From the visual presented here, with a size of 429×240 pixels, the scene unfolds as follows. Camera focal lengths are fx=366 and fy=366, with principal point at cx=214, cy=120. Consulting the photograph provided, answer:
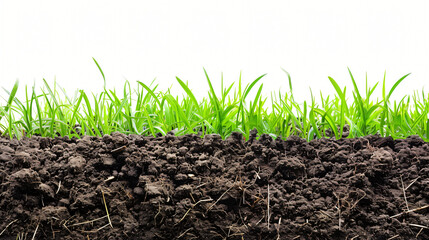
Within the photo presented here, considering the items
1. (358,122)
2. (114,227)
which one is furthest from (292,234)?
(358,122)

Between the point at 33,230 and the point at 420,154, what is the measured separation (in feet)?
6.66

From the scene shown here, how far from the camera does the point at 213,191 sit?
1757 millimetres

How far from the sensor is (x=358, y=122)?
2.34m

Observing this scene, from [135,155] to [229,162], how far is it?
0.49m

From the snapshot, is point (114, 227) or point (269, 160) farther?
point (269, 160)

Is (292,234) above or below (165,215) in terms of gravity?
below

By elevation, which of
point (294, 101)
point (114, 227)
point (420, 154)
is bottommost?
point (114, 227)

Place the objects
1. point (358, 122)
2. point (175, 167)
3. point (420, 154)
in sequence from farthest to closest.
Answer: point (358, 122) → point (420, 154) → point (175, 167)

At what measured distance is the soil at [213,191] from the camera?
173 cm

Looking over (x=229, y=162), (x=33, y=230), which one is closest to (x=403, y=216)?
(x=229, y=162)

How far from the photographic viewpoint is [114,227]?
1737mm

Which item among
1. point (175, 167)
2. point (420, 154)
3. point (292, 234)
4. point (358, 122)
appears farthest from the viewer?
point (358, 122)

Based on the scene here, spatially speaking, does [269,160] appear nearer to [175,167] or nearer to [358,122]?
[175,167]

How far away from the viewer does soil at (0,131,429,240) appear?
1.73 meters
